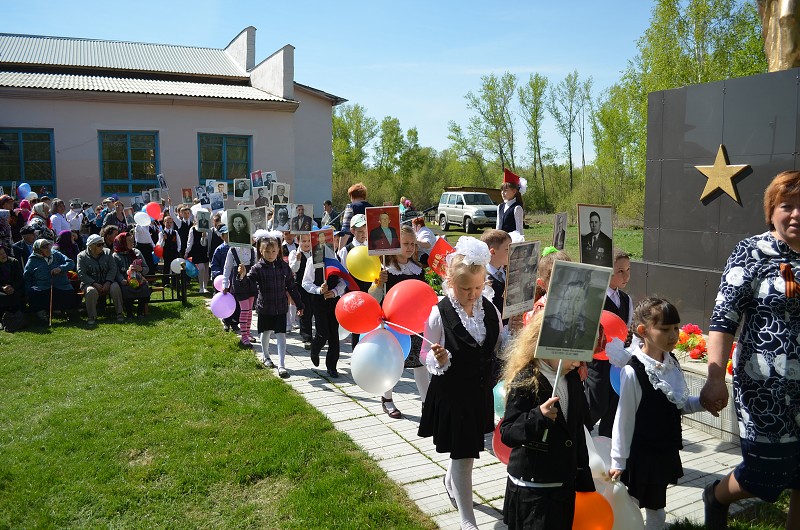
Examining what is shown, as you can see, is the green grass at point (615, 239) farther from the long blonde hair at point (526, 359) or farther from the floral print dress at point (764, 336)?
the long blonde hair at point (526, 359)

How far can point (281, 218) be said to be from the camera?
1030cm

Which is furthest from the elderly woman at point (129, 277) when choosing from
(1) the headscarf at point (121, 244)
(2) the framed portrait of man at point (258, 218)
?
(2) the framed portrait of man at point (258, 218)

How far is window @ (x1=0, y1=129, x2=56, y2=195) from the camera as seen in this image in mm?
23062

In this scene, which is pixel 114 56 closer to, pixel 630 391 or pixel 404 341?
pixel 404 341

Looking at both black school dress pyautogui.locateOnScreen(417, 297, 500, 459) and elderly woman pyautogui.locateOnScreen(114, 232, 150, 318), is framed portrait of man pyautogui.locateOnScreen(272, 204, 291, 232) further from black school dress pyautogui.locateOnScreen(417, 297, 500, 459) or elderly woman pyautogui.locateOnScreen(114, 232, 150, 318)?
black school dress pyautogui.locateOnScreen(417, 297, 500, 459)

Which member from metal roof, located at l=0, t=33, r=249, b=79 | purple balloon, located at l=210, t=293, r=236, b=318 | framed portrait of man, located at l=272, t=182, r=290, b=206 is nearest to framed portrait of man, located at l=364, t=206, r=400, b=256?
purple balloon, located at l=210, t=293, r=236, b=318

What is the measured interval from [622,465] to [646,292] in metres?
5.55

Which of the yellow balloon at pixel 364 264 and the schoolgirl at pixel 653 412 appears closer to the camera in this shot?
the schoolgirl at pixel 653 412

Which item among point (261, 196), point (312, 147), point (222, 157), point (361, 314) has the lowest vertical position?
point (361, 314)

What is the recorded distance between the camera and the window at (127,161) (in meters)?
24.6

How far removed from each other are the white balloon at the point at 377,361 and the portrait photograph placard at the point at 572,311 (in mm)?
2028

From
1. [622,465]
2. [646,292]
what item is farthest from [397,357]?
[646,292]

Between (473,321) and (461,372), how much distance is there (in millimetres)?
334

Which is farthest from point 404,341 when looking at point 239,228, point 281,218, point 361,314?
point 281,218
